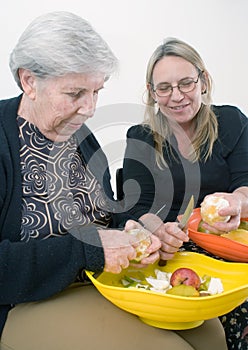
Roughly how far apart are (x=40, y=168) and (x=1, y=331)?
14.1 inches

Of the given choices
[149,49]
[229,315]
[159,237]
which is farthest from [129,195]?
[149,49]

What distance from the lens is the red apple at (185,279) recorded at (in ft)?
3.21

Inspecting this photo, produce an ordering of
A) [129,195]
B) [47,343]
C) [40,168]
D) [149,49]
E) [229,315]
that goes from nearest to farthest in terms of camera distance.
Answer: [47,343] → [40,168] → [229,315] → [129,195] → [149,49]

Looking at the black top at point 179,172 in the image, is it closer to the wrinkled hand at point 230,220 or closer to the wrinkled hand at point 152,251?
the wrinkled hand at point 230,220

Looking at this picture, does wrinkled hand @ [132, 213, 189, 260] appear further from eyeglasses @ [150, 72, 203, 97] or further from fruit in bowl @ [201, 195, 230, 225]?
eyeglasses @ [150, 72, 203, 97]

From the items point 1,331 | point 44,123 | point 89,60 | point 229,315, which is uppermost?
point 89,60

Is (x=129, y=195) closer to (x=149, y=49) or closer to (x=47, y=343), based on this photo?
(x=47, y=343)

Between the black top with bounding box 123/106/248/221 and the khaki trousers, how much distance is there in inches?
20.9

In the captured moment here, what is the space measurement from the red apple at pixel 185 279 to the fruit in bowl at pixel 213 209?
20cm

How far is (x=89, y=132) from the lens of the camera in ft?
4.04

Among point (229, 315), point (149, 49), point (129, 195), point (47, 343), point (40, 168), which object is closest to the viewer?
point (47, 343)

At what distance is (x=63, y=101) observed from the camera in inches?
38.9

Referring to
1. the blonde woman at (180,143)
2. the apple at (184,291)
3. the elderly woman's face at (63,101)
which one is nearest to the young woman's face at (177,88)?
the blonde woman at (180,143)

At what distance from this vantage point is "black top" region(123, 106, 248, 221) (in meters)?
1.48
